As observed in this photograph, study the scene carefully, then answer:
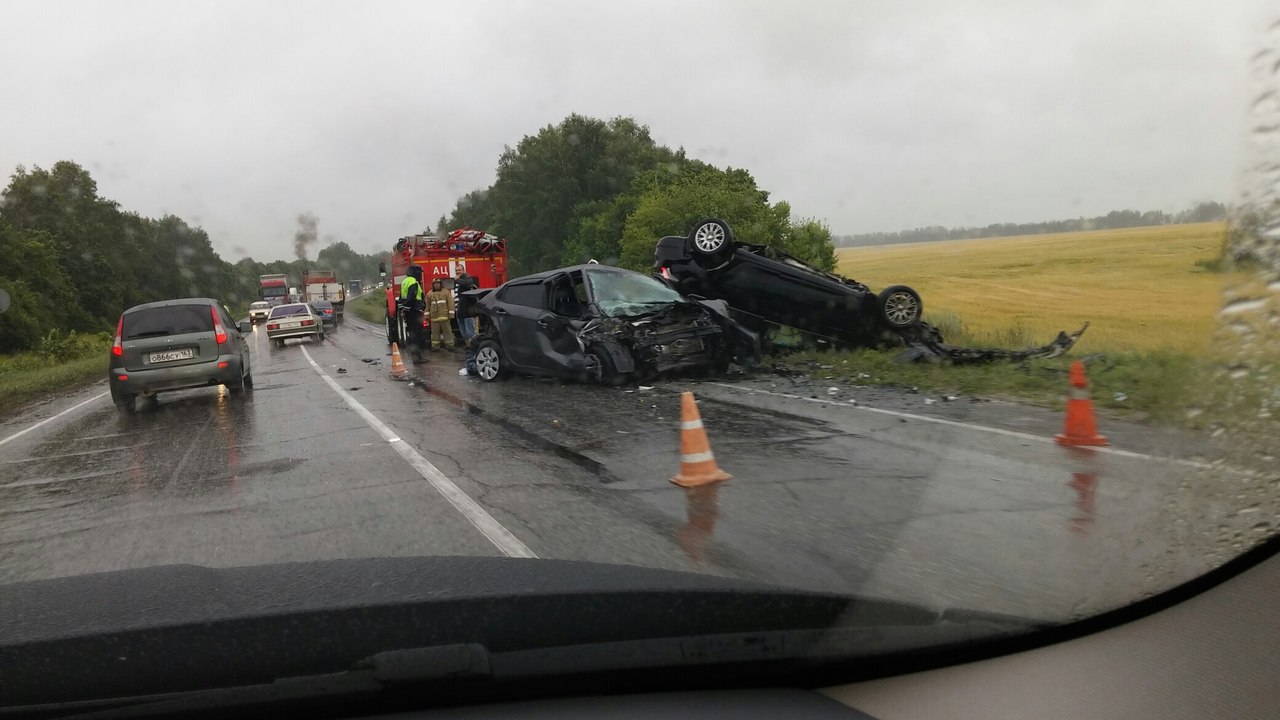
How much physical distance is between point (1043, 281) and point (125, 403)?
17381 mm

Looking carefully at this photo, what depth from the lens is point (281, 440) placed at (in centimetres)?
961

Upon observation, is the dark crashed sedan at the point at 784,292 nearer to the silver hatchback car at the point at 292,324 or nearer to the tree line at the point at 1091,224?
the tree line at the point at 1091,224

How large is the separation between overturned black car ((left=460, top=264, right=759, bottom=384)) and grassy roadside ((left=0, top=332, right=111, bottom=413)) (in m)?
10.8

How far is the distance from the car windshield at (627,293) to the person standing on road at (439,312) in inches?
364

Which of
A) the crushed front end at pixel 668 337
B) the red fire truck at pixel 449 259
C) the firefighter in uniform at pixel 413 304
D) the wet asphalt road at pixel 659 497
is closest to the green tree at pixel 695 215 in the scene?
the red fire truck at pixel 449 259

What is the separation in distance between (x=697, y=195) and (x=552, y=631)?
30.4 meters

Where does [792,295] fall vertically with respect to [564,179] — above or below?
below

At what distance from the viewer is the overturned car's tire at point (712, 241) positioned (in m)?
14.1

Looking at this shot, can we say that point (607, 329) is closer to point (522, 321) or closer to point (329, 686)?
point (522, 321)

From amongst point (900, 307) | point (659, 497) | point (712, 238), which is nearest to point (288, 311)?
point (712, 238)

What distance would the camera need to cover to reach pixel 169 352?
1366cm

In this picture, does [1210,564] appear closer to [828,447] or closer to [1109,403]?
[828,447]

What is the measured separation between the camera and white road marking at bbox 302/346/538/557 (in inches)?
199

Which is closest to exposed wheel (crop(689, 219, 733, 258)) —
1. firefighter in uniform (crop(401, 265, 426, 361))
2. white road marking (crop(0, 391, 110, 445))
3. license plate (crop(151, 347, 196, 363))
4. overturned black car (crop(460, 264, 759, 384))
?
overturned black car (crop(460, 264, 759, 384))
